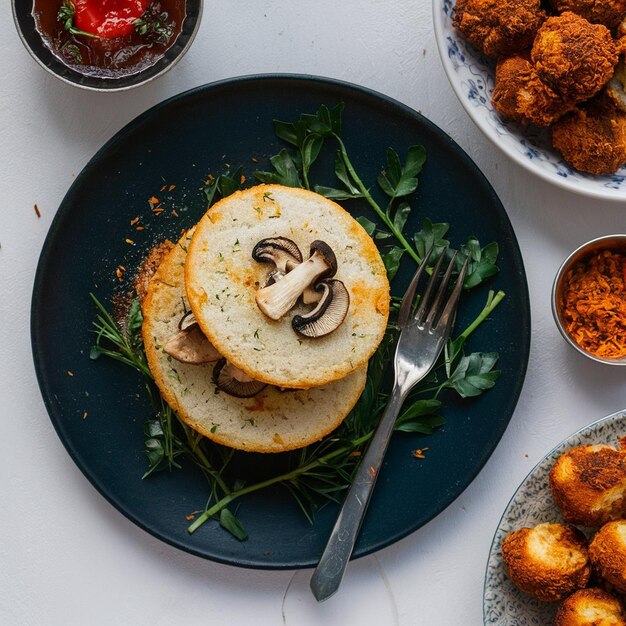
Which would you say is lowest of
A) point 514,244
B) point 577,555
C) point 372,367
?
point 577,555

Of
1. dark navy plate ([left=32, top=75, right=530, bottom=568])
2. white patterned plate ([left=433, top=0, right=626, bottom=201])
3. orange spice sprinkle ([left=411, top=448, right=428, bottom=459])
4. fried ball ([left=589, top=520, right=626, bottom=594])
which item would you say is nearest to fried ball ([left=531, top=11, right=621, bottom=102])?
white patterned plate ([left=433, top=0, right=626, bottom=201])

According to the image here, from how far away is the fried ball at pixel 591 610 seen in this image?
2791 millimetres

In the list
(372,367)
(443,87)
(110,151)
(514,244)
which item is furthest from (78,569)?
(443,87)

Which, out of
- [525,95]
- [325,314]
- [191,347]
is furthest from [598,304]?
[191,347]

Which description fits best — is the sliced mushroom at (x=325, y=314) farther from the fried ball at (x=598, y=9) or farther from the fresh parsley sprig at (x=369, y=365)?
the fried ball at (x=598, y=9)

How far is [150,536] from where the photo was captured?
321 cm

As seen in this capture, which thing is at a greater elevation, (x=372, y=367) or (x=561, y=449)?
(x=372, y=367)

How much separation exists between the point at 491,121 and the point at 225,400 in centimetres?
141

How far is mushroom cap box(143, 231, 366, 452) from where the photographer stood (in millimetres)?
2926

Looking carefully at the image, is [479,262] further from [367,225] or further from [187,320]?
[187,320]

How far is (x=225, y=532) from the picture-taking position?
3.10m

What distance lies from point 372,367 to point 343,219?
0.59 m

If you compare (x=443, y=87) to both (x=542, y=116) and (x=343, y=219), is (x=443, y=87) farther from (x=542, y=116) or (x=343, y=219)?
(x=343, y=219)

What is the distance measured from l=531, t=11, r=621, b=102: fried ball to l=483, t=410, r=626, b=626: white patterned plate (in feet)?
3.95
